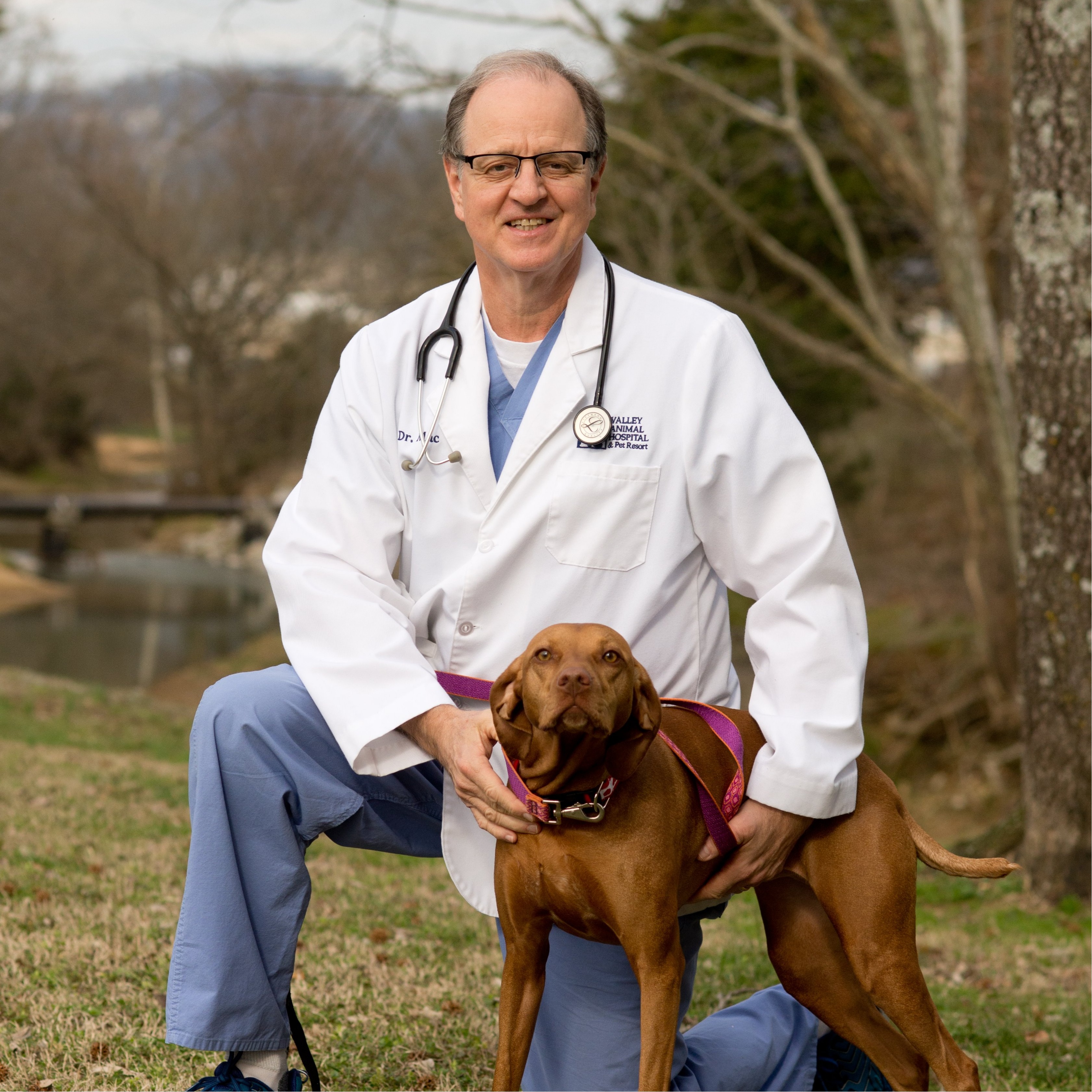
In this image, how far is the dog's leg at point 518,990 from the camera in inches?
90.6

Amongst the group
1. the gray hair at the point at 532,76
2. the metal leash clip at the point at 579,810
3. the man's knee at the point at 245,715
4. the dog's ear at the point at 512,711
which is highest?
the gray hair at the point at 532,76

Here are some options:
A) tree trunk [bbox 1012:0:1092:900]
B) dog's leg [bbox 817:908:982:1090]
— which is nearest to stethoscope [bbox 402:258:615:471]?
dog's leg [bbox 817:908:982:1090]

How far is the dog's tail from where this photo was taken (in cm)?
232

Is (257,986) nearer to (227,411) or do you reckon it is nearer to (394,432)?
(394,432)

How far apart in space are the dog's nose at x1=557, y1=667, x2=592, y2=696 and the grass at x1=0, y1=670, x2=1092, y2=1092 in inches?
55.5

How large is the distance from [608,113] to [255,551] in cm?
1701

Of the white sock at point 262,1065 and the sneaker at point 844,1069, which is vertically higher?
the white sock at point 262,1065

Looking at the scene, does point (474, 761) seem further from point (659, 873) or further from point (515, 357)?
point (515, 357)

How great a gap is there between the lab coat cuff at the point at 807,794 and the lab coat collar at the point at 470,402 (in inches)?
33.0

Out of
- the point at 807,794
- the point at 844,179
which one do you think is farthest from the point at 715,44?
the point at 807,794

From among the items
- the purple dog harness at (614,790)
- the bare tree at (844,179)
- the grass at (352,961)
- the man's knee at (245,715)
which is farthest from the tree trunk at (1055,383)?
the man's knee at (245,715)

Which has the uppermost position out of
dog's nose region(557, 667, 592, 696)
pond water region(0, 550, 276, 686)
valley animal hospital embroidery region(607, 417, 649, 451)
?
valley animal hospital embroidery region(607, 417, 649, 451)

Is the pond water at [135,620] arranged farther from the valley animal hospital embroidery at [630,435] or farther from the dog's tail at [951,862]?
the dog's tail at [951,862]

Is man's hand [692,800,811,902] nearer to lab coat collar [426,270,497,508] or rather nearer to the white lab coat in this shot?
the white lab coat
